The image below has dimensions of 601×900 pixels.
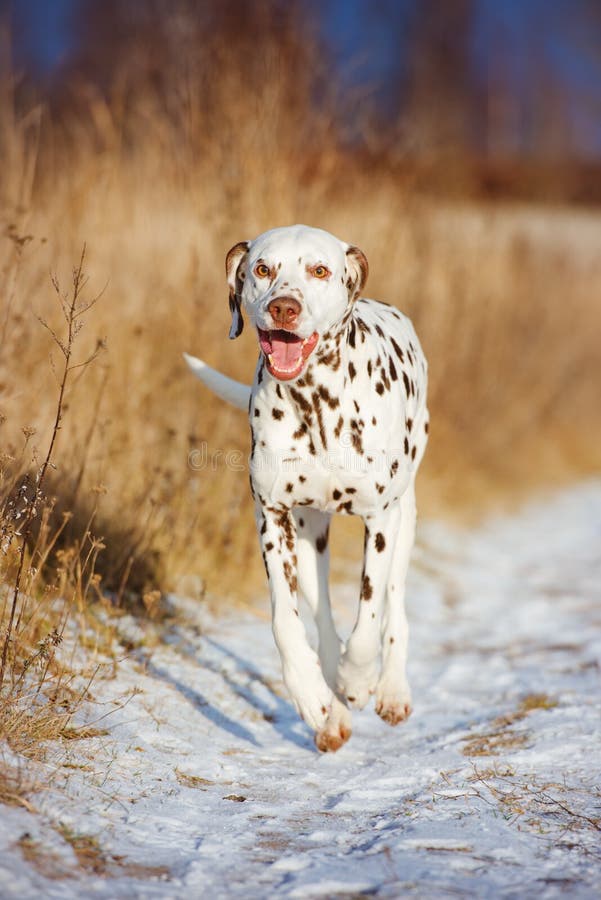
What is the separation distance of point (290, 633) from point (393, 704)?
655 millimetres

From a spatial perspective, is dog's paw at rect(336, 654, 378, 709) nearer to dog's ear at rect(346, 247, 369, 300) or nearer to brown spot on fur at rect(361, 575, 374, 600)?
brown spot on fur at rect(361, 575, 374, 600)

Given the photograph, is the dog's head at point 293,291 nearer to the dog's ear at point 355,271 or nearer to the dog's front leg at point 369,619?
the dog's ear at point 355,271

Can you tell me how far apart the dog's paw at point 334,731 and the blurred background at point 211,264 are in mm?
1145

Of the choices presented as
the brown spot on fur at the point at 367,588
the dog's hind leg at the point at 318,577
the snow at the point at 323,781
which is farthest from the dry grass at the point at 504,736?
the brown spot on fur at the point at 367,588

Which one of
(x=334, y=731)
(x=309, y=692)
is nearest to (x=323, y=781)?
(x=334, y=731)

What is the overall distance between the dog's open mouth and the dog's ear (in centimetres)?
33

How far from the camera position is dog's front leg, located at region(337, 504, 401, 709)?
3.95 meters

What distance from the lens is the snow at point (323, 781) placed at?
278 centimetres

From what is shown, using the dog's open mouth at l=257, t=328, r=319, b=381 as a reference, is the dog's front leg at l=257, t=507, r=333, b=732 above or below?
below

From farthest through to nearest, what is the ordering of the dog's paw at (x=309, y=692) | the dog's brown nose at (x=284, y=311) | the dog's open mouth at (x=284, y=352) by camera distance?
the dog's paw at (x=309, y=692) → the dog's open mouth at (x=284, y=352) → the dog's brown nose at (x=284, y=311)

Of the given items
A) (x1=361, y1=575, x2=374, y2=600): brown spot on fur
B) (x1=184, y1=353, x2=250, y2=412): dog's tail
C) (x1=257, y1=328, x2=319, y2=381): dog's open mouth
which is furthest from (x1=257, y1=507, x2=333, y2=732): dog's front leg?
(x1=184, y1=353, x2=250, y2=412): dog's tail

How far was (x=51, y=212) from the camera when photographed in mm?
6855

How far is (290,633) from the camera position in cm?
382

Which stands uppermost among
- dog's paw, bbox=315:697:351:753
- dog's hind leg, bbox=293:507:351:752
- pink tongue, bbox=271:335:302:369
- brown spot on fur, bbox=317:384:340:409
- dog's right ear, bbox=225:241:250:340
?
dog's right ear, bbox=225:241:250:340
